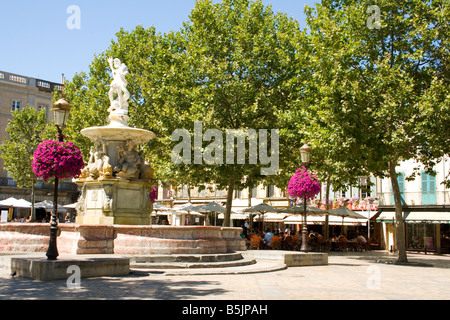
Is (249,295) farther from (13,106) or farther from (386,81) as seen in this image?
(13,106)

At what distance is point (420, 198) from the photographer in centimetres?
3228

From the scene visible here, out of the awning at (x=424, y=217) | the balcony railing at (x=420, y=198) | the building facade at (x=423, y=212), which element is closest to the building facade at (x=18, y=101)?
the balcony railing at (x=420, y=198)

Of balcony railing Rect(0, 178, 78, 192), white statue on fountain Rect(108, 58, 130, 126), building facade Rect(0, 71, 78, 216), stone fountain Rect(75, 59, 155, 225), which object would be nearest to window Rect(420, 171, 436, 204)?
stone fountain Rect(75, 59, 155, 225)

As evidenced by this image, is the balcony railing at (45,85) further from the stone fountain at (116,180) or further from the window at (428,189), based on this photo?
the stone fountain at (116,180)

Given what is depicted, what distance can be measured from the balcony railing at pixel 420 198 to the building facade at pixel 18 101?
112 ft

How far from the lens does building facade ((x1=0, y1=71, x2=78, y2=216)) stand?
163 feet

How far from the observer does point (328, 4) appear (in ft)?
78.0

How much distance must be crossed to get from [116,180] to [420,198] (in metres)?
23.4

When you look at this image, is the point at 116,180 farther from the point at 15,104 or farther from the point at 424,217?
the point at 15,104

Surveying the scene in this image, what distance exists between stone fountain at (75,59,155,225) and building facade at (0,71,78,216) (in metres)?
36.0

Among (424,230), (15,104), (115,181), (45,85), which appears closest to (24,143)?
(15,104)

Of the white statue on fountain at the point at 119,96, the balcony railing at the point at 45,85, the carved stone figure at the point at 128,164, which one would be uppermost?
the balcony railing at the point at 45,85

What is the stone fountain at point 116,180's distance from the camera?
16.0 m

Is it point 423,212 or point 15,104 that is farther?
point 15,104
